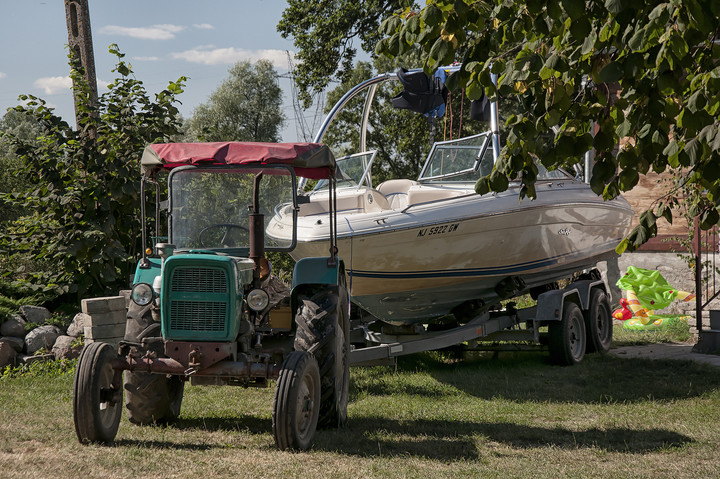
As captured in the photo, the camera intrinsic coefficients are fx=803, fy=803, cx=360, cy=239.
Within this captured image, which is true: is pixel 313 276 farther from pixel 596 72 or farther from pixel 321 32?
pixel 321 32

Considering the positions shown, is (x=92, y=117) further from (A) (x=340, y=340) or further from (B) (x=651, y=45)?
(B) (x=651, y=45)

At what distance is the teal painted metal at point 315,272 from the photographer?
231 inches

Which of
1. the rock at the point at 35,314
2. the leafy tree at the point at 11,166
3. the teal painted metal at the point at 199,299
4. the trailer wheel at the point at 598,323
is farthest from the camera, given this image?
the leafy tree at the point at 11,166

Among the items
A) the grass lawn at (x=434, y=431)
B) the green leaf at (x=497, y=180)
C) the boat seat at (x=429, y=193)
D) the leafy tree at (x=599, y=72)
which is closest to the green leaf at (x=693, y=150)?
the leafy tree at (x=599, y=72)

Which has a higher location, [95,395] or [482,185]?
[482,185]

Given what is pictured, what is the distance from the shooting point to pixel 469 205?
318 inches

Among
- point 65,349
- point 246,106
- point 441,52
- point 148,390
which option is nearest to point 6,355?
point 65,349

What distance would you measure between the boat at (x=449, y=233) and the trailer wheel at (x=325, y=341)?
1575 millimetres

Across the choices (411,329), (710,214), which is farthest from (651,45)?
(411,329)

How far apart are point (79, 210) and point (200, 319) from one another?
5.06 meters

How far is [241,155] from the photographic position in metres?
5.64

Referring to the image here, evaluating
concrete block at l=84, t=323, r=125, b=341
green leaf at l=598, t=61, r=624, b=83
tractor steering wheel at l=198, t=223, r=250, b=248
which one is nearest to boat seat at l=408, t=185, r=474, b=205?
tractor steering wheel at l=198, t=223, r=250, b=248

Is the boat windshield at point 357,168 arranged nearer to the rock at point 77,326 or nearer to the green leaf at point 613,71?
the rock at point 77,326

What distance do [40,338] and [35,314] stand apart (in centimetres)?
47
